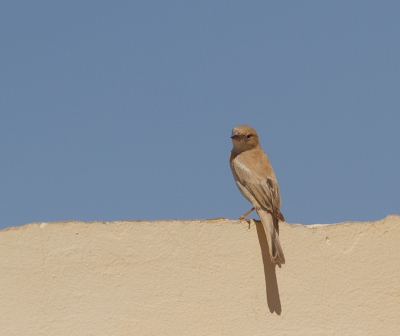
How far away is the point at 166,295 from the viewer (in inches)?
200

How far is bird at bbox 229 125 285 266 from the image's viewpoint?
5.42 m

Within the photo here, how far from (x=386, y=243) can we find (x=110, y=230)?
2115mm

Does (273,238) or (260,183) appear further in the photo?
(260,183)

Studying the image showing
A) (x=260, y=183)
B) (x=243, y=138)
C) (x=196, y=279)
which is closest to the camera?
(x=196, y=279)

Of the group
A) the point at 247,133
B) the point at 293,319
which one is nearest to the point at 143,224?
the point at 293,319

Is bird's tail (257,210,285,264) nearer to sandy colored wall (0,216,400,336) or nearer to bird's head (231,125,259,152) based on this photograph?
sandy colored wall (0,216,400,336)

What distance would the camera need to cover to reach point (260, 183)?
6.62 m

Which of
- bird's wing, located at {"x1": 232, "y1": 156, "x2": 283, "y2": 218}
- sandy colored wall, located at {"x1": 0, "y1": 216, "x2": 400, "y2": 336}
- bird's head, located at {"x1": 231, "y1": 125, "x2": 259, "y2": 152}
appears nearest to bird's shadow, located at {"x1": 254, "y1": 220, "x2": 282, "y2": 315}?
sandy colored wall, located at {"x1": 0, "y1": 216, "x2": 400, "y2": 336}

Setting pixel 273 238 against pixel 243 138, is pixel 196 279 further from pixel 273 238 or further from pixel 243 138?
pixel 243 138

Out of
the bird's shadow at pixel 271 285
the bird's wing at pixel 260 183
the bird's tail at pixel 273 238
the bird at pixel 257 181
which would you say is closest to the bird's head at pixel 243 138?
the bird at pixel 257 181

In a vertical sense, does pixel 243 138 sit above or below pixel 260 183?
above

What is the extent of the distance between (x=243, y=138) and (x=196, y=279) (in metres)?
2.70

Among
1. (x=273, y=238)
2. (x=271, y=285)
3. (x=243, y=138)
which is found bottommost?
(x=271, y=285)

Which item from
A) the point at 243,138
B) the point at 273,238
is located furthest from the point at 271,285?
the point at 243,138
